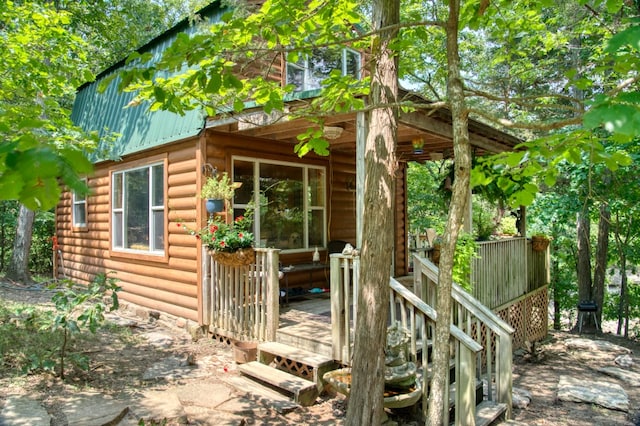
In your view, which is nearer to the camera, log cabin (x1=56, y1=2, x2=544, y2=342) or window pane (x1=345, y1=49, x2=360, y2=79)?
log cabin (x1=56, y1=2, x2=544, y2=342)

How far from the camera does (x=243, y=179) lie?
266 inches

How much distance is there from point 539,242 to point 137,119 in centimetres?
806

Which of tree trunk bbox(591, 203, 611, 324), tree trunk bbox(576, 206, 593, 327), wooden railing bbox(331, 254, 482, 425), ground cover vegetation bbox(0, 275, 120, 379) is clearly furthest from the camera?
tree trunk bbox(576, 206, 593, 327)

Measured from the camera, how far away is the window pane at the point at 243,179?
21.9 feet

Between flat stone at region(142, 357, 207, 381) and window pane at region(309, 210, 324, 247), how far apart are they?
3054 millimetres

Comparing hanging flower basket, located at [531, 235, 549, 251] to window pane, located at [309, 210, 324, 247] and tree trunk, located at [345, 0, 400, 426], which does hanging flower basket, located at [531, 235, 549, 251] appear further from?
tree trunk, located at [345, 0, 400, 426]

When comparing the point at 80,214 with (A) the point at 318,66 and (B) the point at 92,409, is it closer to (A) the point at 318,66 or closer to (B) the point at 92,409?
(A) the point at 318,66

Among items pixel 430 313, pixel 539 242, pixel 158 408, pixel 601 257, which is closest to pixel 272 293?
pixel 158 408

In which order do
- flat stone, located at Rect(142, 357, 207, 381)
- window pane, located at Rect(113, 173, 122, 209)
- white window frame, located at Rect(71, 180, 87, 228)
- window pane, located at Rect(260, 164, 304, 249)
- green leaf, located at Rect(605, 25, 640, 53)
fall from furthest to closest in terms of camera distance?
white window frame, located at Rect(71, 180, 87, 228)
window pane, located at Rect(113, 173, 122, 209)
window pane, located at Rect(260, 164, 304, 249)
flat stone, located at Rect(142, 357, 207, 381)
green leaf, located at Rect(605, 25, 640, 53)

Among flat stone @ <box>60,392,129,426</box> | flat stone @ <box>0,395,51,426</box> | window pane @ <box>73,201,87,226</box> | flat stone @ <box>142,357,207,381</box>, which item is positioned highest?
window pane @ <box>73,201,87,226</box>

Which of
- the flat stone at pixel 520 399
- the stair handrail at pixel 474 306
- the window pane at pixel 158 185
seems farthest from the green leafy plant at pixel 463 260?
the window pane at pixel 158 185

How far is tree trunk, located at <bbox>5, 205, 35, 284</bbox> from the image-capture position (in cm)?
1150

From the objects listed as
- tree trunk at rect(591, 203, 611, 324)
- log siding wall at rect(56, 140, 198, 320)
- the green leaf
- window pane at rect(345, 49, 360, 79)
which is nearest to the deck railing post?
log siding wall at rect(56, 140, 198, 320)

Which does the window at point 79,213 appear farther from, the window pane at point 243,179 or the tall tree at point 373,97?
the tall tree at point 373,97
